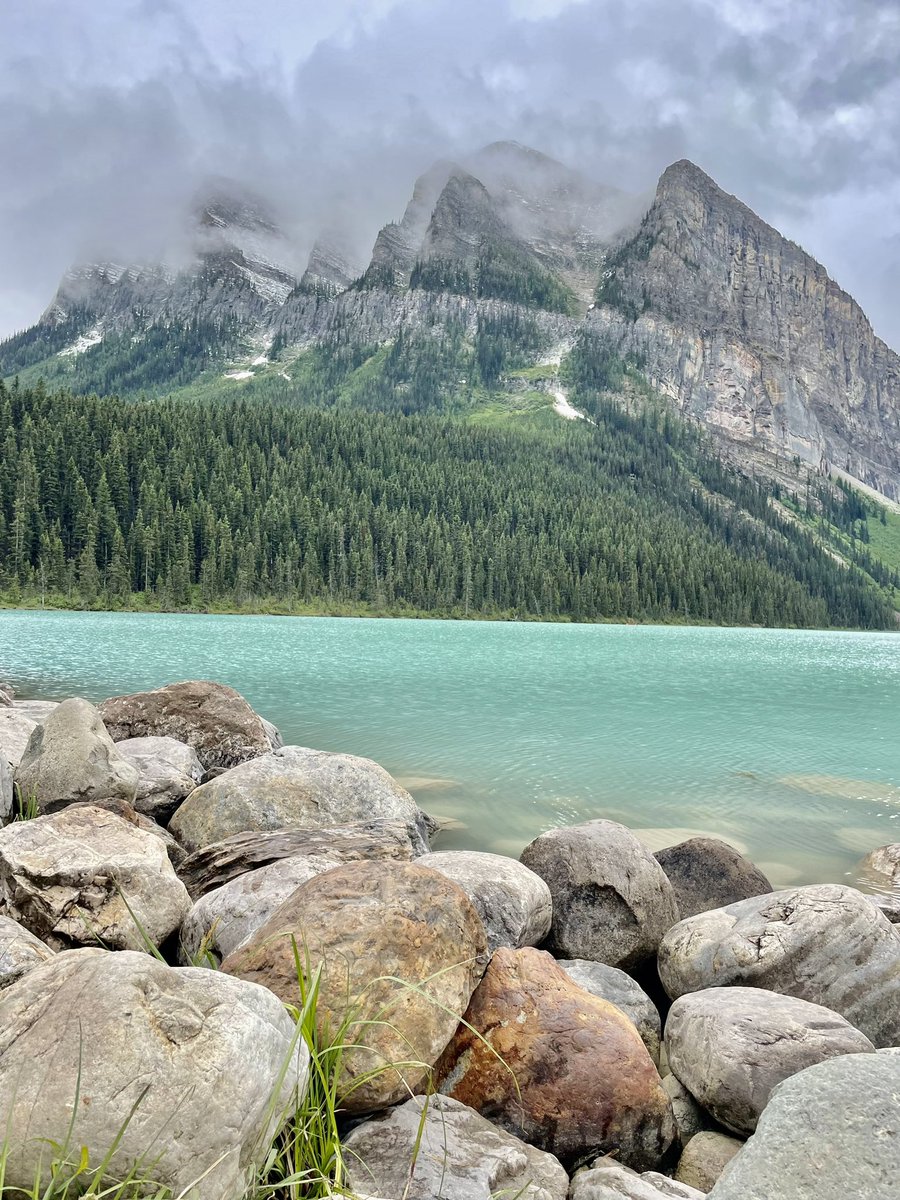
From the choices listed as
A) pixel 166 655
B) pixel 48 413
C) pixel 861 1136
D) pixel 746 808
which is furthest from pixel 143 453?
pixel 861 1136

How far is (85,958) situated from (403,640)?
69.4 m

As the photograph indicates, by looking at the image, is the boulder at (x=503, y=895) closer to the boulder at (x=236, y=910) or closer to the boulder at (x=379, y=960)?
the boulder at (x=236, y=910)

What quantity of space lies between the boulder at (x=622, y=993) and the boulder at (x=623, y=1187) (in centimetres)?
248

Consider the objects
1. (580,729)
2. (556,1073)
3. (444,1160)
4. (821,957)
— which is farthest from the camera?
(580,729)

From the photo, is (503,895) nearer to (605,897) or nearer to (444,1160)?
(605,897)

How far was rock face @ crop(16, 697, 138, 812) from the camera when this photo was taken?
32.3ft

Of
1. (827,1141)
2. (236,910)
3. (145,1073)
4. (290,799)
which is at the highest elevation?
(145,1073)

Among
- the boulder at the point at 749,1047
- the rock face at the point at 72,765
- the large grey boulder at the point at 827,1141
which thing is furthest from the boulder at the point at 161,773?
the large grey boulder at the point at 827,1141

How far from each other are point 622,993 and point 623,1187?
130 inches

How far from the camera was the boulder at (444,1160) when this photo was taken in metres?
3.96

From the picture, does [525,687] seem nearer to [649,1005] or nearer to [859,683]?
[859,683]

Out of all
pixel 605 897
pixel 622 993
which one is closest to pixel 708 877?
pixel 605 897

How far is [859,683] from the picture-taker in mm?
49562

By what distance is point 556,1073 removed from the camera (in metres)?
5.47
